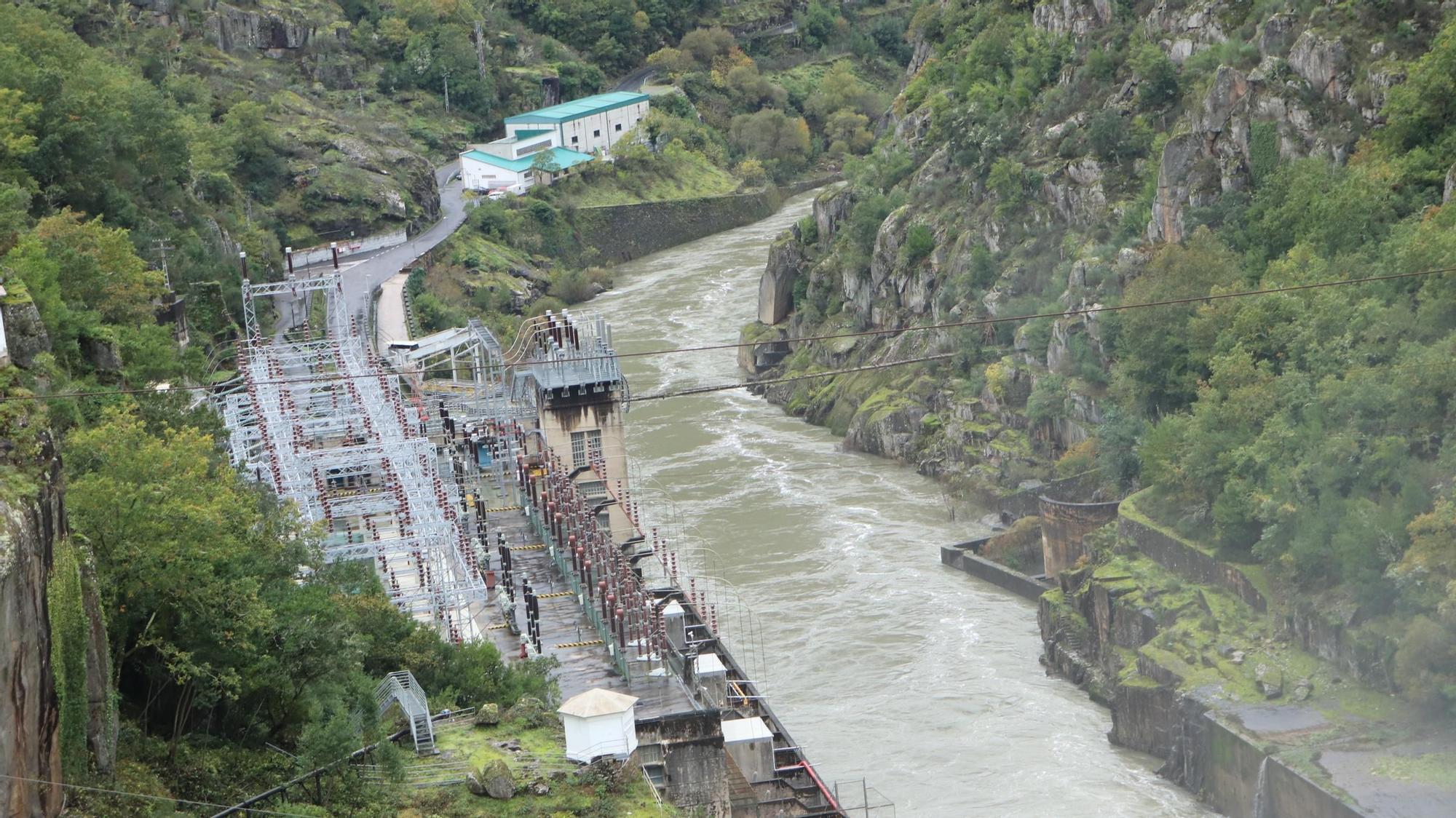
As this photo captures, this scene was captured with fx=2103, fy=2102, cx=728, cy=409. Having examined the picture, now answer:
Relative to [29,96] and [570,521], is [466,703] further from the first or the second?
[29,96]

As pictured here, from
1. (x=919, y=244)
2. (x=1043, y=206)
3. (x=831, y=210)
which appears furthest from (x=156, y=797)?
(x=831, y=210)

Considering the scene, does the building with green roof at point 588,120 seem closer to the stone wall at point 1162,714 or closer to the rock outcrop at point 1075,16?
the rock outcrop at point 1075,16

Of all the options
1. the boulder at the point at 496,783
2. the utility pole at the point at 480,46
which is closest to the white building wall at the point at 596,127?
the utility pole at the point at 480,46

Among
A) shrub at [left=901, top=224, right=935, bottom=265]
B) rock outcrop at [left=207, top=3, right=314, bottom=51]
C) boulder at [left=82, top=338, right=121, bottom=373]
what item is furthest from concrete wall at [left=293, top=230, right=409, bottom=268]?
boulder at [left=82, top=338, right=121, bottom=373]

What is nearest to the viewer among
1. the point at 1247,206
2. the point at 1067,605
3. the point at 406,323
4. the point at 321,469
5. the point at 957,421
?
the point at 321,469

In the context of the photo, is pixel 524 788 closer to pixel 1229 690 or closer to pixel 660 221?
pixel 1229 690

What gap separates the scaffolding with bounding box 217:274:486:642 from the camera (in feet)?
160

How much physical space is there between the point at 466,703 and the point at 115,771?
11799 mm

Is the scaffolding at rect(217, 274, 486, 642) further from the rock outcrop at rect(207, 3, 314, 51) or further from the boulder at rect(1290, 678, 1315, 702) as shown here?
the rock outcrop at rect(207, 3, 314, 51)

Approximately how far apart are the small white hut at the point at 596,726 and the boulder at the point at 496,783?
1.87m

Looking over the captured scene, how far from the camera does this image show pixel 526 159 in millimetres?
132250

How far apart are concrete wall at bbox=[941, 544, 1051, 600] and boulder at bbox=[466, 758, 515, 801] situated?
28739 millimetres

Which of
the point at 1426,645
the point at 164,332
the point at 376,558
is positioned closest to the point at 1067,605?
the point at 1426,645

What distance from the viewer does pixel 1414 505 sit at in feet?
166
